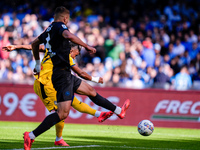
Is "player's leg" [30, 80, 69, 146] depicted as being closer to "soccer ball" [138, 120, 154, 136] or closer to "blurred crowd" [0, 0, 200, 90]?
"soccer ball" [138, 120, 154, 136]

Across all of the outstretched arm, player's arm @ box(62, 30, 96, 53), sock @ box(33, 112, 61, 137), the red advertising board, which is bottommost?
the red advertising board

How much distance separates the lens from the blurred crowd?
14.1 meters

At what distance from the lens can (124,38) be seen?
15703 millimetres

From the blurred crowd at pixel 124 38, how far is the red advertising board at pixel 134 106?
27 centimetres

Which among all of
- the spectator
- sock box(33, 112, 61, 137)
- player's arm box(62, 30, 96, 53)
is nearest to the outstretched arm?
player's arm box(62, 30, 96, 53)

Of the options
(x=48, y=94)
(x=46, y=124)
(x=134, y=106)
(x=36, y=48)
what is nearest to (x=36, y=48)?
(x=36, y=48)

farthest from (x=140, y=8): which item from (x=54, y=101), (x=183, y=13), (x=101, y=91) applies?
(x=54, y=101)

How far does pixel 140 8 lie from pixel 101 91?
251 inches

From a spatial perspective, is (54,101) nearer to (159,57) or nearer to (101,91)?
(101,91)

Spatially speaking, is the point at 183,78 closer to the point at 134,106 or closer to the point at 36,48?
the point at 134,106

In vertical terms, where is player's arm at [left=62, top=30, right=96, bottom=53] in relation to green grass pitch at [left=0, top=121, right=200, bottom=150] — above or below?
above

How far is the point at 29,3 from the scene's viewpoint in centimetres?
1767

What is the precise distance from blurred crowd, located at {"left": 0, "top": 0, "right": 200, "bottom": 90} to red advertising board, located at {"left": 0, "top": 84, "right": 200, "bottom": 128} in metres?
0.27

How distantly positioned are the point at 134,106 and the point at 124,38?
3.15 meters
